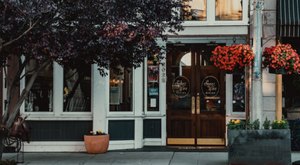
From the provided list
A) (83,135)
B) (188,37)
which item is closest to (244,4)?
(188,37)

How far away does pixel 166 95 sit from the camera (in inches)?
547

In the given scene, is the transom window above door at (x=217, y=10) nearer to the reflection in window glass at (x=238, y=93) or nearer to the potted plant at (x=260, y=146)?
the reflection in window glass at (x=238, y=93)

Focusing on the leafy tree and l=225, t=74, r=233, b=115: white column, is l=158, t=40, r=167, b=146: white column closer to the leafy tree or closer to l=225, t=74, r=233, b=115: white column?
l=225, t=74, r=233, b=115: white column

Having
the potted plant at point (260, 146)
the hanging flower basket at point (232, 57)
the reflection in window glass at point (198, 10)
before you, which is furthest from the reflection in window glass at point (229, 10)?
the potted plant at point (260, 146)

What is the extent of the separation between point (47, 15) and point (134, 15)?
63.2 inches

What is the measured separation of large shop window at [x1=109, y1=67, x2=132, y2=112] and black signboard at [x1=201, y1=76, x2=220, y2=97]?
6.56ft

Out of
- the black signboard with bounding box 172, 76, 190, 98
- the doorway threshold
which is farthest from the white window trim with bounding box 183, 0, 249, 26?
the doorway threshold

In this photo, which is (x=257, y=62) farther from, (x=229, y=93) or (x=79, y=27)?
(x=229, y=93)

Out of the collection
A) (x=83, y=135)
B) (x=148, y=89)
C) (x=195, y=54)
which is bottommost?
(x=83, y=135)

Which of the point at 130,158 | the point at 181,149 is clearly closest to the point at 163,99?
the point at 181,149

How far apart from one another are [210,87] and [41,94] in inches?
173

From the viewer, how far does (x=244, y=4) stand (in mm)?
12922

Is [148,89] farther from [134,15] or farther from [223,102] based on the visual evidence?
[134,15]

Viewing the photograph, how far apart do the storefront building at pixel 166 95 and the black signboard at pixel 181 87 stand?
0.03 metres
